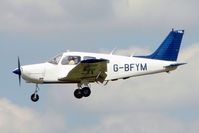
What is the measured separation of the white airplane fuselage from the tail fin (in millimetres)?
500

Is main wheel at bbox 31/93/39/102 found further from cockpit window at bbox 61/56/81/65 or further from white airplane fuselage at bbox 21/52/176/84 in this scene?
cockpit window at bbox 61/56/81/65

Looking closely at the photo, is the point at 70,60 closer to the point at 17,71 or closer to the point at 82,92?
the point at 82,92

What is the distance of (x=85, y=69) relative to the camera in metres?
28.5

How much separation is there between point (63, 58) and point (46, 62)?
3.74 ft

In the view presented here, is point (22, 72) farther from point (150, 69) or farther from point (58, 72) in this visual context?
point (150, 69)

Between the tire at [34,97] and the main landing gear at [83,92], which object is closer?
the tire at [34,97]

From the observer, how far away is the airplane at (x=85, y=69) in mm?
28609

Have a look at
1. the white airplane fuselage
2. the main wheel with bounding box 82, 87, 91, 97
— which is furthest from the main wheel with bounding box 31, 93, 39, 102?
the main wheel with bounding box 82, 87, 91, 97

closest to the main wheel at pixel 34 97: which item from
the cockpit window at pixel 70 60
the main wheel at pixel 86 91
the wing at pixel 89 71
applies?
the wing at pixel 89 71

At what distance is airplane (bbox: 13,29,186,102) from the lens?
28.6 meters

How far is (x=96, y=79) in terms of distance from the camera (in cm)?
2953

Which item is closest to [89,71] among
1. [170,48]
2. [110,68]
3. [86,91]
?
[86,91]

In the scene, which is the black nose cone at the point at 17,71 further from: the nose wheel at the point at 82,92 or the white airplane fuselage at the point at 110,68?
the nose wheel at the point at 82,92

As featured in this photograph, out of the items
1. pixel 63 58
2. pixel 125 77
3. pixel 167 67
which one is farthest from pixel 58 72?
pixel 167 67
